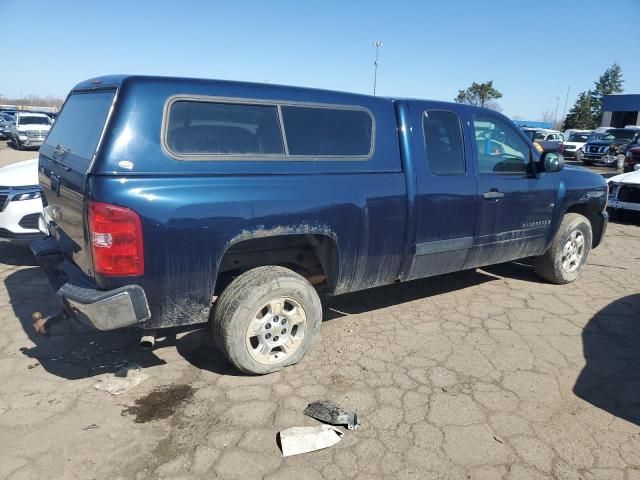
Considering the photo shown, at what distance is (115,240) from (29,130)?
22.8 meters

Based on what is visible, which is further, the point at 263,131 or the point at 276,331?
the point at 276,331

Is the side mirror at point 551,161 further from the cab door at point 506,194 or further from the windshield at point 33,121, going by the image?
the windshield at point 33,121

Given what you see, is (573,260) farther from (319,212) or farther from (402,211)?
(319,212)

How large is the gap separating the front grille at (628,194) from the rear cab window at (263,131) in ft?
24.9

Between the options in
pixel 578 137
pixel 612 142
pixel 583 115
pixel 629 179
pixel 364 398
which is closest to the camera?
pixel 364 398

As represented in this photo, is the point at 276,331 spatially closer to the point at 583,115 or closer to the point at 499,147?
the point at 499,147

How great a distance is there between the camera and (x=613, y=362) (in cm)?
375

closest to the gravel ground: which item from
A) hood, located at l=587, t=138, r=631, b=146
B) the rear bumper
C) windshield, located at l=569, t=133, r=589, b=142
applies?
the rear bumper

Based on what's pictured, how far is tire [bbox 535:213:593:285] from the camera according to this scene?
208 inches

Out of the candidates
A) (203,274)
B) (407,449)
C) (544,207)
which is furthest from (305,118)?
(544,207)

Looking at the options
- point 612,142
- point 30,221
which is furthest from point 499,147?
point 612,142

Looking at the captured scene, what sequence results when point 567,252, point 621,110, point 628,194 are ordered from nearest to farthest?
point 567,252 → point 628,194 → point 621,110

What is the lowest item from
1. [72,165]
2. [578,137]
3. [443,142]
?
[72,165]

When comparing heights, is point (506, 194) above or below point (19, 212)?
above
